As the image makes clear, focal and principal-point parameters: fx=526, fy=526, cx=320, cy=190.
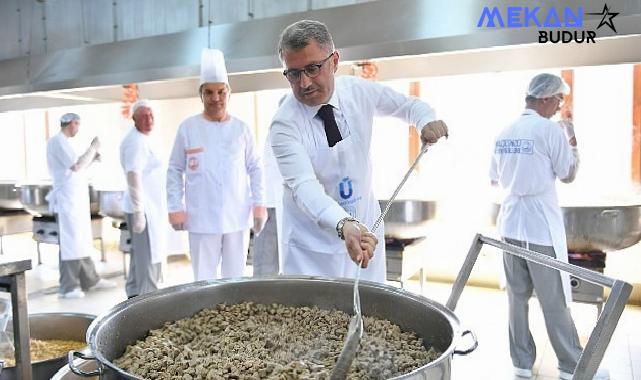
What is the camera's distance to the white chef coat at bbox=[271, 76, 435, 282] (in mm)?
1697

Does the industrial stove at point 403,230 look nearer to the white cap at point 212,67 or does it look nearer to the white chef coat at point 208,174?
the white chef coat at point 208,174

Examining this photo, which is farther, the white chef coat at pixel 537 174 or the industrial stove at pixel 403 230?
the industrial stove at pixel 403 230

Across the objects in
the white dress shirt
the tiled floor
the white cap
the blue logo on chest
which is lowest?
the tiled floor

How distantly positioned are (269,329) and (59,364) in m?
0.91

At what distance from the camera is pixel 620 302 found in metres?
1.08

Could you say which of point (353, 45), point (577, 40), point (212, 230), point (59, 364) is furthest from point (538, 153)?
point (59, 364)

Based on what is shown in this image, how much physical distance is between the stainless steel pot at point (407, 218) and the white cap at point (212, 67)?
119 centimetres

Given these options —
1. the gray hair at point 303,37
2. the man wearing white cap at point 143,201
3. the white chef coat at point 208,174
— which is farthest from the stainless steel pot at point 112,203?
the gray hair at point 303,37

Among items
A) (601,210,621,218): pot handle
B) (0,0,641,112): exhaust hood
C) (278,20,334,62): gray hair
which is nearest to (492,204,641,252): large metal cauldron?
(601,210,621,218): pot handle

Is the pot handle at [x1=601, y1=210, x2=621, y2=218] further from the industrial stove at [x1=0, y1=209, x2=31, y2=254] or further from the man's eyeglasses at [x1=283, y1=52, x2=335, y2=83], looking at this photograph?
the industrial stove at [x1=0, y1=209, x2=31, y2=254]

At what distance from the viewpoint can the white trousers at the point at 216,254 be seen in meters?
2.88

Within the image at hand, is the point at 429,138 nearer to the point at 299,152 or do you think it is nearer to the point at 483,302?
the point at 299,152

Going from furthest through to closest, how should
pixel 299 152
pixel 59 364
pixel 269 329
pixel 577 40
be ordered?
pixel 577 40 → pixel 59 364 → pixel 299 152 → pixel 269 329

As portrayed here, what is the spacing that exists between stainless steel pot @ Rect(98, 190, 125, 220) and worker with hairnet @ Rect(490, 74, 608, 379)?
3.05 meters
